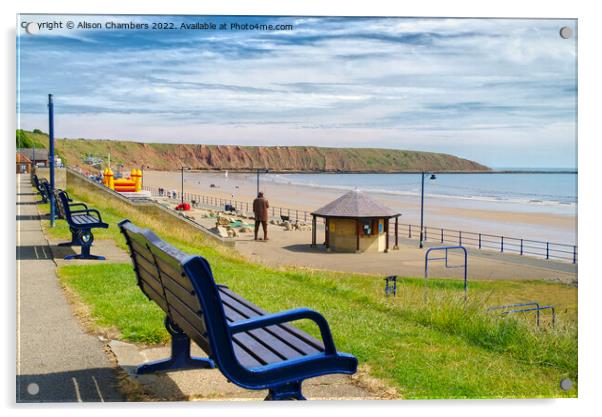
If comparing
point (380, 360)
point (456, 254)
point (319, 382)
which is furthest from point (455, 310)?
point (456, 254)

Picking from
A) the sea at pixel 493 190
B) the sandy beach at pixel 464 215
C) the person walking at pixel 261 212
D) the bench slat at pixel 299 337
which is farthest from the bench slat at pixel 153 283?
the sandy beach at pixel 464 215

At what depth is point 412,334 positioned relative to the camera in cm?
570

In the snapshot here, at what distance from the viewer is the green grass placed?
4.71 meters

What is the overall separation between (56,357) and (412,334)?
270cm

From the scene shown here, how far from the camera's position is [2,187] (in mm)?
4668

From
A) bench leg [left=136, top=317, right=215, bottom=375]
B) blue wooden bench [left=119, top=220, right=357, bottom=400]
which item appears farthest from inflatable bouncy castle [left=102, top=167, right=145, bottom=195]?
blue wooden bench [left=119, top=220, right=357, bottom=400]

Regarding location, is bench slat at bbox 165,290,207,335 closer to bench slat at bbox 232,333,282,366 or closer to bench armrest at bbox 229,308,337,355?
bench armrest at bbox 229,308,337,355

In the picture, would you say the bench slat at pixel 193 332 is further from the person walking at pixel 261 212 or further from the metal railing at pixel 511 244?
the metal railing at pixel 511 244

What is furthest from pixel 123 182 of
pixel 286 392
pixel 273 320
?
pixel 273 320

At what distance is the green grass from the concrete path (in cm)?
28

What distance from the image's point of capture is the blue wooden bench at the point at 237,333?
3264mm

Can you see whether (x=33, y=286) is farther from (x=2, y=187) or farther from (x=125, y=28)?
(x=125, y=28)

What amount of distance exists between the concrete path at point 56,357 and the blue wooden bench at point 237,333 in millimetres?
717

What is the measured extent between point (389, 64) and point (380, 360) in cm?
212
